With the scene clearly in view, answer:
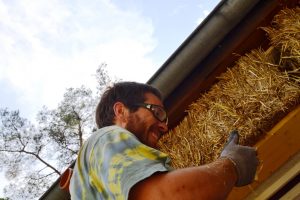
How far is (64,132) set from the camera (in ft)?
40.7

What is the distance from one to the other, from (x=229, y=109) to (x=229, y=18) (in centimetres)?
58

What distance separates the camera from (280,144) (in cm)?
240

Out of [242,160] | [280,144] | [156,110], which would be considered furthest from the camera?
→ [280,144]

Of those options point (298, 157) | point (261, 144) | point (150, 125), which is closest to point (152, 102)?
point (150, 125)

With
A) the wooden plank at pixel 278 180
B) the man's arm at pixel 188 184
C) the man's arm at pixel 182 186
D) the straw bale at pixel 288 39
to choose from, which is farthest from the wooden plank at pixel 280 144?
the man's arm at pixel 182 186

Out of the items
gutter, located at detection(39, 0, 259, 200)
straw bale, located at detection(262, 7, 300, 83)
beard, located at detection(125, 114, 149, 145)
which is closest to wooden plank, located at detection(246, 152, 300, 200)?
straw bale, located at detection(262, 7, 300, 83)

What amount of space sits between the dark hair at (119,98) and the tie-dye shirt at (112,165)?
1.46 ft

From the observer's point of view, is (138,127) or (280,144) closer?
(138,127)

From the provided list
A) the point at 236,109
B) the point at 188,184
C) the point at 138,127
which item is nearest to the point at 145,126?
the point at 138,127

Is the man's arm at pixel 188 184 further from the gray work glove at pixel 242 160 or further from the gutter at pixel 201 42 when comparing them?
the gutter at pixel 201 42

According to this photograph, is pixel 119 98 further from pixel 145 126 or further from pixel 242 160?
pixel 242 160

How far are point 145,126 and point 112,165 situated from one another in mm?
551

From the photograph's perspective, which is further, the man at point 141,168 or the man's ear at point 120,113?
the man's ear at point 120,113

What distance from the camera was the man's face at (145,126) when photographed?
176 centimetres
